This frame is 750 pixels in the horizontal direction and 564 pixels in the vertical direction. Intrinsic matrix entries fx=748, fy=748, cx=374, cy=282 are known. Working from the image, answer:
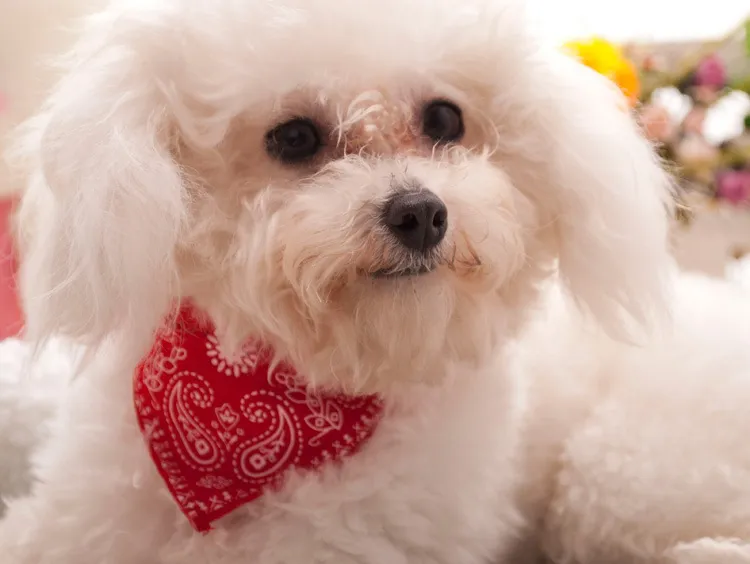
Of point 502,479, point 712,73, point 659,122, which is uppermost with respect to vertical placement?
point 712,73

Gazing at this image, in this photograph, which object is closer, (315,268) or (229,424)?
(315,268)

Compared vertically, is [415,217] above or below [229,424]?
above

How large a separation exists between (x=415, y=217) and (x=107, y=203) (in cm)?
27

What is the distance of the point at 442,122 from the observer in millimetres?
795

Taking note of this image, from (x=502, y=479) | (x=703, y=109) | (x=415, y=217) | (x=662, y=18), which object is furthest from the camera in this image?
(x=662, y=18)

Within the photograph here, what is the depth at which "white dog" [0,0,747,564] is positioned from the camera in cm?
68

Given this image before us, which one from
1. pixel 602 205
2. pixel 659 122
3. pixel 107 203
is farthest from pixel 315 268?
pixel 659 122

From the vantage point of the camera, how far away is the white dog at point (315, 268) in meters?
0.68

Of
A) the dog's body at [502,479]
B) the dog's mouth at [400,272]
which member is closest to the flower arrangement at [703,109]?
the dog's body at [502,479]

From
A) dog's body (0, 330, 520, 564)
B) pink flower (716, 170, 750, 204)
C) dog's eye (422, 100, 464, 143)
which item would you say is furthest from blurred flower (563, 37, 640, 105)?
dog's body (0, 330, 520, 564)

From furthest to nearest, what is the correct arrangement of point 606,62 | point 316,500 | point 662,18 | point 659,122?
point 662,18
point 659,122
point 606,62
point 316,500

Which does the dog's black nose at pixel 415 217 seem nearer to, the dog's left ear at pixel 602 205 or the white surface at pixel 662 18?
the dog's left ear at pixel 602 205

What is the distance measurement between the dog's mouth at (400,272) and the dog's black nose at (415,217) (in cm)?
2

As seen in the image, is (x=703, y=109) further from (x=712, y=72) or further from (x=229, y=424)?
(x=229, y=424)
